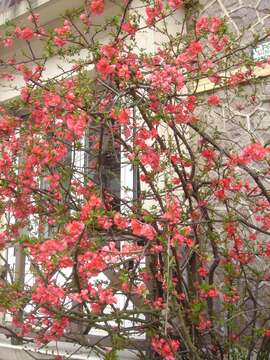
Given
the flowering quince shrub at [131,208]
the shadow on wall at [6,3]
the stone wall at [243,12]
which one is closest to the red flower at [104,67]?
the flowering quince shrub at [131,208]

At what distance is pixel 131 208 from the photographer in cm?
346

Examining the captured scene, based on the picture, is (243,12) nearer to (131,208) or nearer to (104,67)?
(104,67)

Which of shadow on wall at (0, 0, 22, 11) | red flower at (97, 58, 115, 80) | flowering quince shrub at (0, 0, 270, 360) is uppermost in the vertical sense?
shadow on wall at (0, 0, 22, 11)

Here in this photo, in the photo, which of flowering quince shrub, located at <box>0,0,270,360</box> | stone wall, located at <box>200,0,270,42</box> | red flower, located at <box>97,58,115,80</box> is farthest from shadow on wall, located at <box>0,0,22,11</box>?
red flower, located at <box>97,58,115,80</box>

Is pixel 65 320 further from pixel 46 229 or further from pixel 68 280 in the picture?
pixel 46 229

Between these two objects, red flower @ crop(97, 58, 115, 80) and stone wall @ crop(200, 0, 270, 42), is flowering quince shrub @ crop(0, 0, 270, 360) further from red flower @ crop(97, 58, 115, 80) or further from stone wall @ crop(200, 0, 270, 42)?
stone wall @ crop(200, 0, 270, 42)

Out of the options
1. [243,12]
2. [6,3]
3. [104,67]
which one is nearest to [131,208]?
[104,67]

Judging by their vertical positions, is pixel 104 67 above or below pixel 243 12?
below

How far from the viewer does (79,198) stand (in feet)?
13.0

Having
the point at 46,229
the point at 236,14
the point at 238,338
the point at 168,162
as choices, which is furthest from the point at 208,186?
the point at 236,14

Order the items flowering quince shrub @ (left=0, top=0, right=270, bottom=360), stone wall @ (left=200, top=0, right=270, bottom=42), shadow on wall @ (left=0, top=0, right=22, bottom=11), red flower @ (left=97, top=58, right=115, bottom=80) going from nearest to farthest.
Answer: flowering quince shrub @ (left=0, top=0, right=270, bottom=360) → red flower @ (left=97, top=58, right=115, bottom=80) → stone wall @ (left=200, top=0, right=270, bottom=42) → shadow on wall @ (left=0, top=0, right=22, bottom=11)

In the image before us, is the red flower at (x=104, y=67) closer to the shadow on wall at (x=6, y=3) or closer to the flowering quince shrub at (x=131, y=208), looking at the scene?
the flowering quince shrub at (x=131, y=208)

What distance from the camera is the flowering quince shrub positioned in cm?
296

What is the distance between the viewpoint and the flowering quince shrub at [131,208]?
2.96 m
